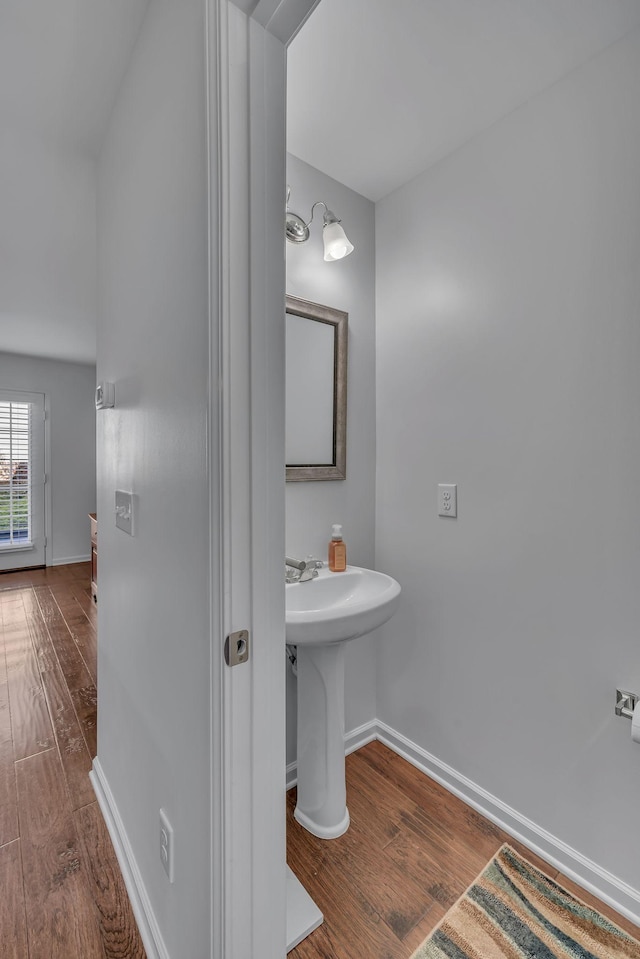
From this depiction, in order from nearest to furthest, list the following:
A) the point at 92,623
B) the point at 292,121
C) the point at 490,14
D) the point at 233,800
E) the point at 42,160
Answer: the point at 233,800, the point at 490,14, the point at 292,121, the point at 42,160, the point at 92,623

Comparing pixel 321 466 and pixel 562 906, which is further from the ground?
pixel 321 466

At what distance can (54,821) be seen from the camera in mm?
1515

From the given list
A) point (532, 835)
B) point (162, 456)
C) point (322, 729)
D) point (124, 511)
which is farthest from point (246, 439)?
point (532, 835)

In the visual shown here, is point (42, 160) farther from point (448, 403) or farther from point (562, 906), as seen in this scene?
point (562, 906)

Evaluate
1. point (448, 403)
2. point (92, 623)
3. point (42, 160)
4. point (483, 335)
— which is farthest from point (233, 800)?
point (92, 623)

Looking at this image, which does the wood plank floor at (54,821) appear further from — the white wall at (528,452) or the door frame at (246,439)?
the white wall at (528,452)

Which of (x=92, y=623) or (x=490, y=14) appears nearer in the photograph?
(x=490, y=14)

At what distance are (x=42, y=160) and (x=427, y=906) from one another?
2.75 meters

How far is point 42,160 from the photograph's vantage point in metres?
1.67

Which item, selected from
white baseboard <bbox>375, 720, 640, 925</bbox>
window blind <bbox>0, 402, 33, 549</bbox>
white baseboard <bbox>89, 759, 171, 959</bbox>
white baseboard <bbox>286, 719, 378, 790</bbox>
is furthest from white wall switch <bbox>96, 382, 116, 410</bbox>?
window blind <bbox>0, 402, 33, 549</bbox>

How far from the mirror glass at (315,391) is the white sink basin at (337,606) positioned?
40 cm

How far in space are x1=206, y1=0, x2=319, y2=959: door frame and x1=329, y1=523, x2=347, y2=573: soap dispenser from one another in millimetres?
870

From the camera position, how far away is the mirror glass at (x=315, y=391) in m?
1.67

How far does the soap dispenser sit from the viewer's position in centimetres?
171
